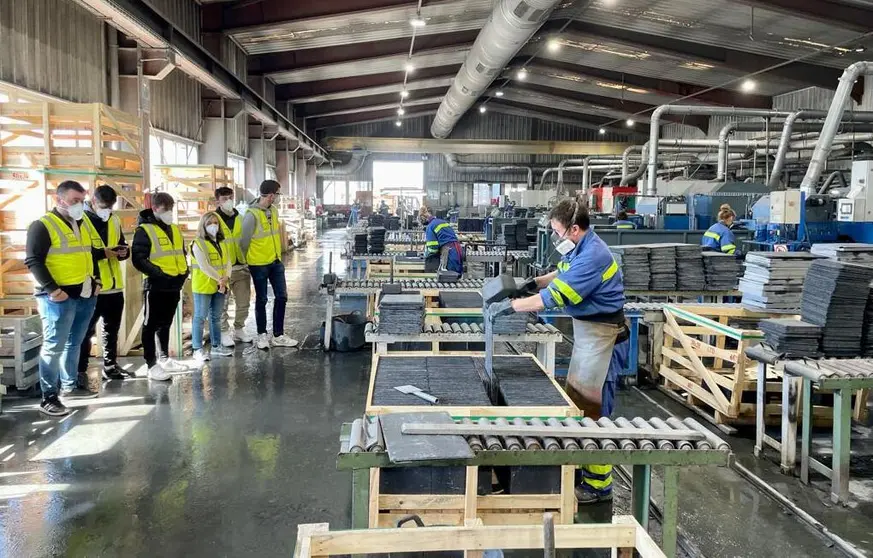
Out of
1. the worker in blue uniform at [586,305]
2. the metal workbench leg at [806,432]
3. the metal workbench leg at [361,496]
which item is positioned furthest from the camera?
the metal workbench leg at [806,432]

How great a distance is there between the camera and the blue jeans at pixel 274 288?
295 inches

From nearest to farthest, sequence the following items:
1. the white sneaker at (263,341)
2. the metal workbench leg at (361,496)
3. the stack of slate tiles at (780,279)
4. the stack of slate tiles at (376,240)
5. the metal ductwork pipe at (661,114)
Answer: the metal workbench leg at (361,496) < the stack of slate tiles at (780,279) < the white sneaker at (263,341) < the stack of slate tiles at (376,240) < the metal ductwork pipe at (661,114)

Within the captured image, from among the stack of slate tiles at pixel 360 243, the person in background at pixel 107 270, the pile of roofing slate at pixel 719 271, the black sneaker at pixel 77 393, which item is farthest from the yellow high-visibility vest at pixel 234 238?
the pile of roofing slate at pixel 719 271

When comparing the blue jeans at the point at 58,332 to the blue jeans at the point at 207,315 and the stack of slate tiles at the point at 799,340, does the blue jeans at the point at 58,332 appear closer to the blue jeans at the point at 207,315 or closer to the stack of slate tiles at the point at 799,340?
the blue jeans at the point at 207,315

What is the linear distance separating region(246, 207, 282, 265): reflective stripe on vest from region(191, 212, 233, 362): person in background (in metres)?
0.28

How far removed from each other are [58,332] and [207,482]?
206 cm

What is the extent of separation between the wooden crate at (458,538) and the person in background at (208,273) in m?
5.12

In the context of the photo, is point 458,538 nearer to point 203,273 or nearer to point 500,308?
point 500,308

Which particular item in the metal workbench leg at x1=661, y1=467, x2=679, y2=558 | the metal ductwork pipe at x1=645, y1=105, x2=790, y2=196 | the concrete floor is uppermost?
the metal ductwork pipe at x1=645, y1=105, x2=790, y2=196

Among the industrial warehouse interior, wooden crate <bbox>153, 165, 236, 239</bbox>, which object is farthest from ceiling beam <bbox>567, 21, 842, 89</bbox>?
wooden crate <bbox>153, 165, 236, 239</bbox>

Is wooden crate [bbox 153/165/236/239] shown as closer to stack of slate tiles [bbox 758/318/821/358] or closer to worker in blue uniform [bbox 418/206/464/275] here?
worker in blue uniform [bbox 418/206/464/275]

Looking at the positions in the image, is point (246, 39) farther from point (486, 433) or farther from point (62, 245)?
point (486, 433)

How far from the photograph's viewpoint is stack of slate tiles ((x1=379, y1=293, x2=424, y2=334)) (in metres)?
4.52

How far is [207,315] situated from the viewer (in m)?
7.25
